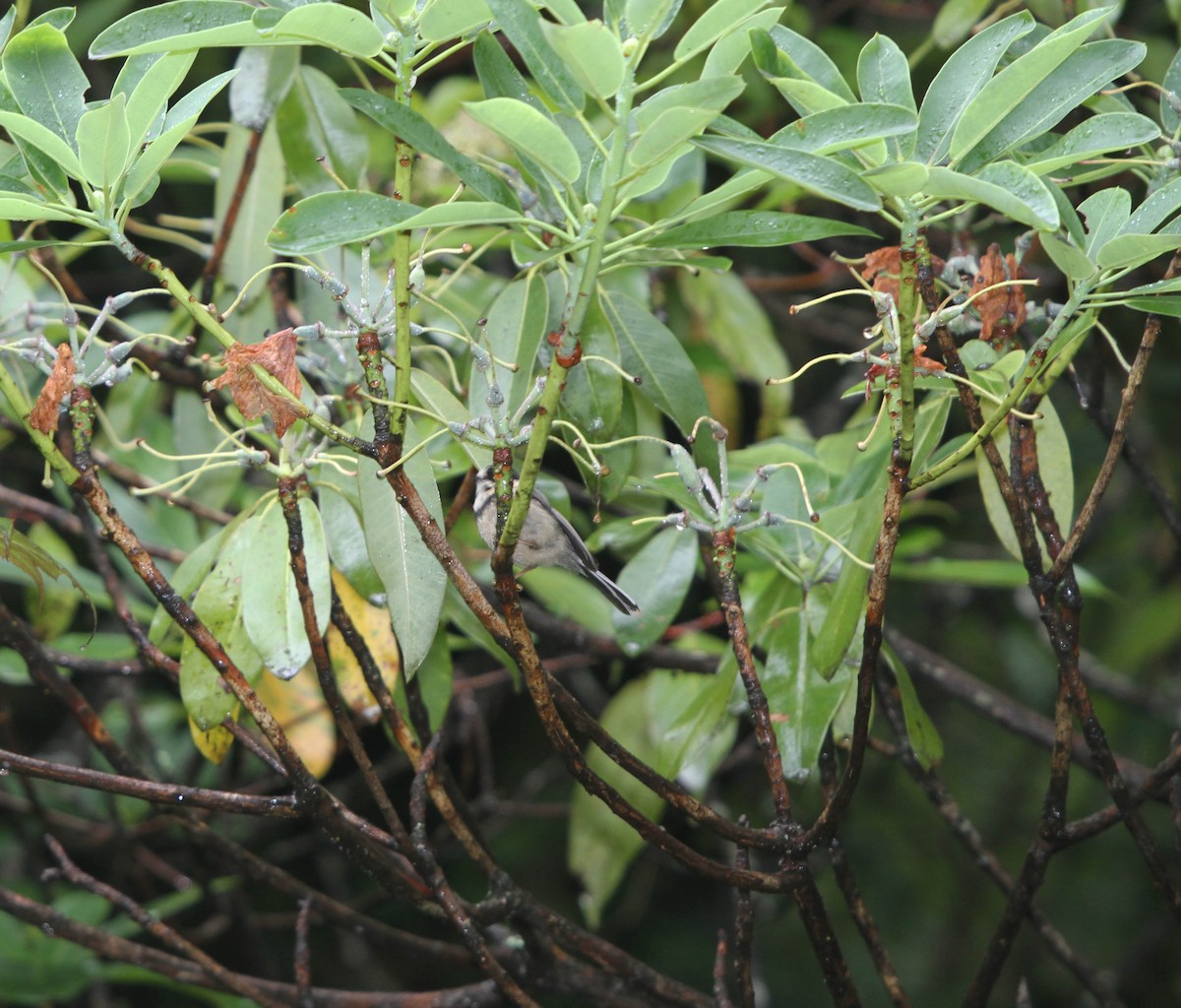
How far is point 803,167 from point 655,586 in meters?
0.70

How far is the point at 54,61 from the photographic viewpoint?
79 centimetres

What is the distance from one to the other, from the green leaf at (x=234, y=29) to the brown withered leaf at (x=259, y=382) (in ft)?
0.66

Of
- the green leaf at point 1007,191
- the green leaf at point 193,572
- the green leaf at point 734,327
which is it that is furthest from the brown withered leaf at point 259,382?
the green leaf at point 734,327

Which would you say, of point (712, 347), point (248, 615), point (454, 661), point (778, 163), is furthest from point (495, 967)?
point (454, 661)

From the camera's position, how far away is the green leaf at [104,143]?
703mm

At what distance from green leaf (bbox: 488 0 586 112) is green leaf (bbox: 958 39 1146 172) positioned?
0.92 feet

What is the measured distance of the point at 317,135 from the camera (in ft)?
4.25

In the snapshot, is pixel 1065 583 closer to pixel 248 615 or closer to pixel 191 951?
pixel 248 615

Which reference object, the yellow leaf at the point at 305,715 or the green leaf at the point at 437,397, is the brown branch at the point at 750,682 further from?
the yellow leaf at the point at 305,715

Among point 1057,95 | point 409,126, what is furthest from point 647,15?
point 1057,95

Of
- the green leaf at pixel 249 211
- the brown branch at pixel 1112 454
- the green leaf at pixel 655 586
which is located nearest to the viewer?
the brown branch at pixel 1112 454

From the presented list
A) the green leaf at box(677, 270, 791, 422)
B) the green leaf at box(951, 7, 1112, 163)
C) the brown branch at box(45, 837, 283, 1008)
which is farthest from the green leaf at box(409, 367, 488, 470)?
the green leaf at box(677, 270, 791, 422)

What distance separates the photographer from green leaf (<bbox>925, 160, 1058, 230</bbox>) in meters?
0.63

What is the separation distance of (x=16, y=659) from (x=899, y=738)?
1.23 meters
